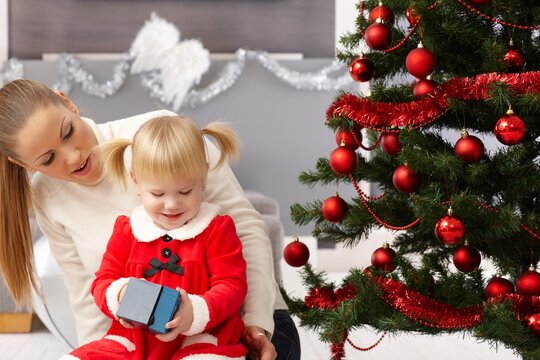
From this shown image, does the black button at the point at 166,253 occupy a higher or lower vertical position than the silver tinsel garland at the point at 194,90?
lower

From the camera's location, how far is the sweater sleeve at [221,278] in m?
1.30

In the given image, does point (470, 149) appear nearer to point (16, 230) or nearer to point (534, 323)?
point (534, 323)

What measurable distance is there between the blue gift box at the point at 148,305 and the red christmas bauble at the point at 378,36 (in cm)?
79

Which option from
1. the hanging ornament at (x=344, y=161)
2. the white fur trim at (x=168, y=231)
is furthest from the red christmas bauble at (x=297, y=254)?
the white fur trim at (x=168, y=231)

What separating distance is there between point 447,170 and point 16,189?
0.89 meters

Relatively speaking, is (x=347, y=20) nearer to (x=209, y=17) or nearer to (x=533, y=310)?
(x=209, y=17)

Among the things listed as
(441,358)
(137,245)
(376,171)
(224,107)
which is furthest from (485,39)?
(224,107)

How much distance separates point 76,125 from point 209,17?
3.13m

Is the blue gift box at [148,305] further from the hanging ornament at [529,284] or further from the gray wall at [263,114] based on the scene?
the gray wall at [263,114]

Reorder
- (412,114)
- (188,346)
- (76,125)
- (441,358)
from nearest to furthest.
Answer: (188,346) < (76,125) < (412,114) < (441,358)

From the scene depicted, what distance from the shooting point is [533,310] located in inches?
62.0

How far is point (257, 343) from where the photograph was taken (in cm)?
145

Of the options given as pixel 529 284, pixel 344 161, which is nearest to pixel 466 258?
pixel 529 284

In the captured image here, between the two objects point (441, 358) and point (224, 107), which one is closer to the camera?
point (441, 358)
